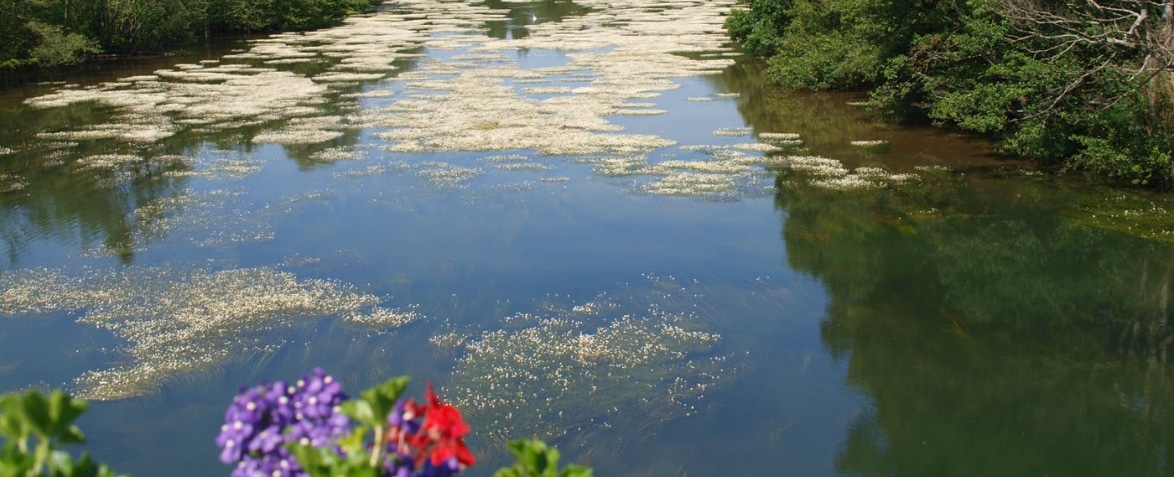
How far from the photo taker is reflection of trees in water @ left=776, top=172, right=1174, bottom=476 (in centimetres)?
811

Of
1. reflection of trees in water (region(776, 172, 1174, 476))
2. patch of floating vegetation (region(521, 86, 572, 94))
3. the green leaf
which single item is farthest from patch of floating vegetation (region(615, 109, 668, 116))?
the green leaf

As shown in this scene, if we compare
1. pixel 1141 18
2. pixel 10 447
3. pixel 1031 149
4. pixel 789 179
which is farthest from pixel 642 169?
pixel 10 447

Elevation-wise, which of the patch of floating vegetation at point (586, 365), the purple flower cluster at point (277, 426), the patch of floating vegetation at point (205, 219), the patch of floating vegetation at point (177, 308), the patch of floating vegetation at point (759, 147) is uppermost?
the purple flower cluster at point (277, 426)

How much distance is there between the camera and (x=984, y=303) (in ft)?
36.2

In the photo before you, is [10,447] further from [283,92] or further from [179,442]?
[283,92]

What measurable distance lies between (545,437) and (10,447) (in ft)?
18.7

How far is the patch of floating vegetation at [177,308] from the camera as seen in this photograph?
9406mm

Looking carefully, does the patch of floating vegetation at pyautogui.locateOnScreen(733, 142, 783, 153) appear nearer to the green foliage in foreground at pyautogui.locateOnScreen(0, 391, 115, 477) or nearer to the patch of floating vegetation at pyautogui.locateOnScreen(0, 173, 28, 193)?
the patch of floating vegetation at pyautogui.locateOnScreen(0, 173, 28, 193)

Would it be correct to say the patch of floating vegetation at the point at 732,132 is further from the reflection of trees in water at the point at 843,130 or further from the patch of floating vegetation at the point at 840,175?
the patch of floating vegetation at the point at 840,175

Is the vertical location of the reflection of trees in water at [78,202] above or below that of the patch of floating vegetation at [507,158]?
below

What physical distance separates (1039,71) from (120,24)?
96.6 feet

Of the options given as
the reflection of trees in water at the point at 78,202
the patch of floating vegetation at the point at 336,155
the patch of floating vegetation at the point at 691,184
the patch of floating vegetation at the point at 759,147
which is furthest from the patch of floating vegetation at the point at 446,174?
the patch of floating vegetation at the point at 759,147

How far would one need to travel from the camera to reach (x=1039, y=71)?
15336 millimetres

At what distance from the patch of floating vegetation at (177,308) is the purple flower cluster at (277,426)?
6.67 m
